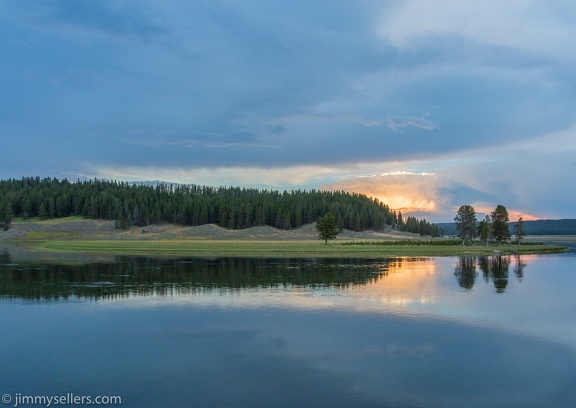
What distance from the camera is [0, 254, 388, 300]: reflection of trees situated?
38.0 metres

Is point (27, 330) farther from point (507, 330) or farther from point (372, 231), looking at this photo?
point (372, 231)

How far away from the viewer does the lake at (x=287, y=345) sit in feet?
52.4

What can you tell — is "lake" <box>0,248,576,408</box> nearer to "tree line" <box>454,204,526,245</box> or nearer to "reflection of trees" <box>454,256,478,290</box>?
"reflection of trees" <box>454,256,478,290</box>

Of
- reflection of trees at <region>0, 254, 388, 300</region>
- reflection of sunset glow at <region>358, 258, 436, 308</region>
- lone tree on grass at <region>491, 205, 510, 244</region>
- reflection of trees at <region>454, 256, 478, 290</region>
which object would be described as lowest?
reflection of trees at <region>454, 256, 478, 290</region>

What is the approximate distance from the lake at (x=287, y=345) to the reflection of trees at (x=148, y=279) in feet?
1.64

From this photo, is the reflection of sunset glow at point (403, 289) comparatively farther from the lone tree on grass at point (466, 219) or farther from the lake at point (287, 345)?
the lone tree on grass at point (466, 219)

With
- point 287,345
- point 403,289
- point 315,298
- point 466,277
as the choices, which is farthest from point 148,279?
point 466,277

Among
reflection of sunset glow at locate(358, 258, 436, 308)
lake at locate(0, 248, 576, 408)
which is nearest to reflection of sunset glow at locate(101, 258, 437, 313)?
reflection of sunset glow at locate(358, 258, 436, 308)

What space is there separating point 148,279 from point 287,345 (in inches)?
1102

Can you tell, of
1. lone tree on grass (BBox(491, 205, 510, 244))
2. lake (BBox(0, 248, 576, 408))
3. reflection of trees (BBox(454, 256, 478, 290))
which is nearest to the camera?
lake (BBox(0, 248, 576, 408))

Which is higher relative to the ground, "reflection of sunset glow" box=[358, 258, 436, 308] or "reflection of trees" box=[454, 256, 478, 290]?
"reflection of sunset glow" box=[358, 258, 436, 308]

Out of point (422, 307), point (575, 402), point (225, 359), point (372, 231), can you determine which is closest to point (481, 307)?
point (422, 307)

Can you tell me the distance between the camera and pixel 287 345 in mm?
21594

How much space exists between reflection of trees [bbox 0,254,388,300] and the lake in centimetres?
50
